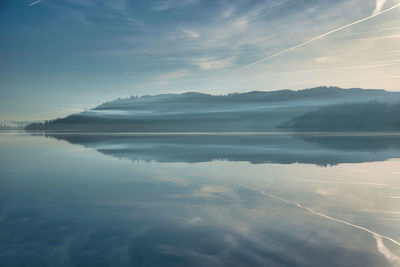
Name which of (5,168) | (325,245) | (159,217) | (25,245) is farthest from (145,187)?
(5,168)

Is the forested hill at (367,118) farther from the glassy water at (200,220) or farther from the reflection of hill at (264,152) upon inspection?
the glassy water at (200,220)

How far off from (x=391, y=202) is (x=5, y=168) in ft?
44.1

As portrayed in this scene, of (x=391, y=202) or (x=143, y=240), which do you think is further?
(x=391, y=202)

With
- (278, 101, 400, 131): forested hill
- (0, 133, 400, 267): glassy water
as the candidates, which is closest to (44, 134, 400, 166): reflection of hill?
(0, 133, 400, 267): glassy water

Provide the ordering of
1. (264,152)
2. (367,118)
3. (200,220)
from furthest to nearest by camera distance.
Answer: (367,118)
(264,152)
(200,220)

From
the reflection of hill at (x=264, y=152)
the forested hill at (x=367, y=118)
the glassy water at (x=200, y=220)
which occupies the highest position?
the glassy water at (x=200, y=220)

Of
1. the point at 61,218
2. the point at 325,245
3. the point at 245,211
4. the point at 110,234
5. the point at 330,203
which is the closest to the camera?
the point at 325,245

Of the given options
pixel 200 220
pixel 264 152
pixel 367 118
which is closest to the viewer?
pixel 200 220

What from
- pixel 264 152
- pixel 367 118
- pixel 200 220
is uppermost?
pixel 200 220

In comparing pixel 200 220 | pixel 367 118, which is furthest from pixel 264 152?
pixel 367 118

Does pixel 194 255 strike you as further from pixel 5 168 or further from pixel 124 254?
pixel 5 168

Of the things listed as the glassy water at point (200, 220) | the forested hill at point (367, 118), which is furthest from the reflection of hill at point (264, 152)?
the forested hill at point (367, 118)

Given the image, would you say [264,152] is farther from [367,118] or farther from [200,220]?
[367,118]

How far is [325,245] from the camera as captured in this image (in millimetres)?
4812
